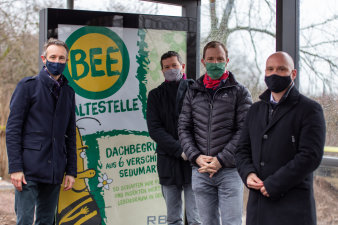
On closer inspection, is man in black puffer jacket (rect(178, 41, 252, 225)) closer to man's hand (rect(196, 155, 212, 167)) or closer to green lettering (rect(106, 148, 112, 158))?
man's hand (rect(196, 155, 212, 167))

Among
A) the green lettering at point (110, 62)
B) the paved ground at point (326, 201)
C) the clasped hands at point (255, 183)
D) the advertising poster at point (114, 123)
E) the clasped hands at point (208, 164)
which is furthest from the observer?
the green lettering at point (110, 62)

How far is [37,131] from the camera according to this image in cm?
298

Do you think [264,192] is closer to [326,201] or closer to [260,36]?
[326,201]

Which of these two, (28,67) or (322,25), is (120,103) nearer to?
(322,25)

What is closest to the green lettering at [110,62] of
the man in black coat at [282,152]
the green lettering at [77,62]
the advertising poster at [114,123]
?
the advertising poster at [114,123]

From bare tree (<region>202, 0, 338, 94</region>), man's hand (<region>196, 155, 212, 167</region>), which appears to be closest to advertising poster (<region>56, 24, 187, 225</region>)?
bare tree (<region>202, 0, 338, 94</region>)

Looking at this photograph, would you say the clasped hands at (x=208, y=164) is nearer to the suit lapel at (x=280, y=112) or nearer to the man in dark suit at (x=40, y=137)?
the suit lapel at (x=280, y=112)

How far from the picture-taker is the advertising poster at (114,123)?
149 inches

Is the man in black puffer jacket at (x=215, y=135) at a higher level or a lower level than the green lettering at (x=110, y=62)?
lower

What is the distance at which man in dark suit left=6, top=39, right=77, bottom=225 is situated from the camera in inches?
114

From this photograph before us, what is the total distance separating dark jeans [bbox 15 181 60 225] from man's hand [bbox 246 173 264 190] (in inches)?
56.3

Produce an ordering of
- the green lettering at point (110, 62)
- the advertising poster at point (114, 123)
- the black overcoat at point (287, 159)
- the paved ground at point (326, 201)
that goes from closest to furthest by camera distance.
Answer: the black overcoat at point (287, 159)
the paved ground at point (326, 201)
the advertising poster at point (114, 123)
the green lettering at point (110, 62)

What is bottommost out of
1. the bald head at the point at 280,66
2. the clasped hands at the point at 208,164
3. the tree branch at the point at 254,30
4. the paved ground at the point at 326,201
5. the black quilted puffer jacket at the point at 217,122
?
the paved ground at the point at 326,201

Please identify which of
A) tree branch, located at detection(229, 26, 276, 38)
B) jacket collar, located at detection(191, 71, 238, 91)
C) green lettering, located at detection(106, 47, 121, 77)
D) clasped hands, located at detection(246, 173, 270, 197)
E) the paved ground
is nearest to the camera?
clasped hands, located at detection(246, 173, 270, 197)
